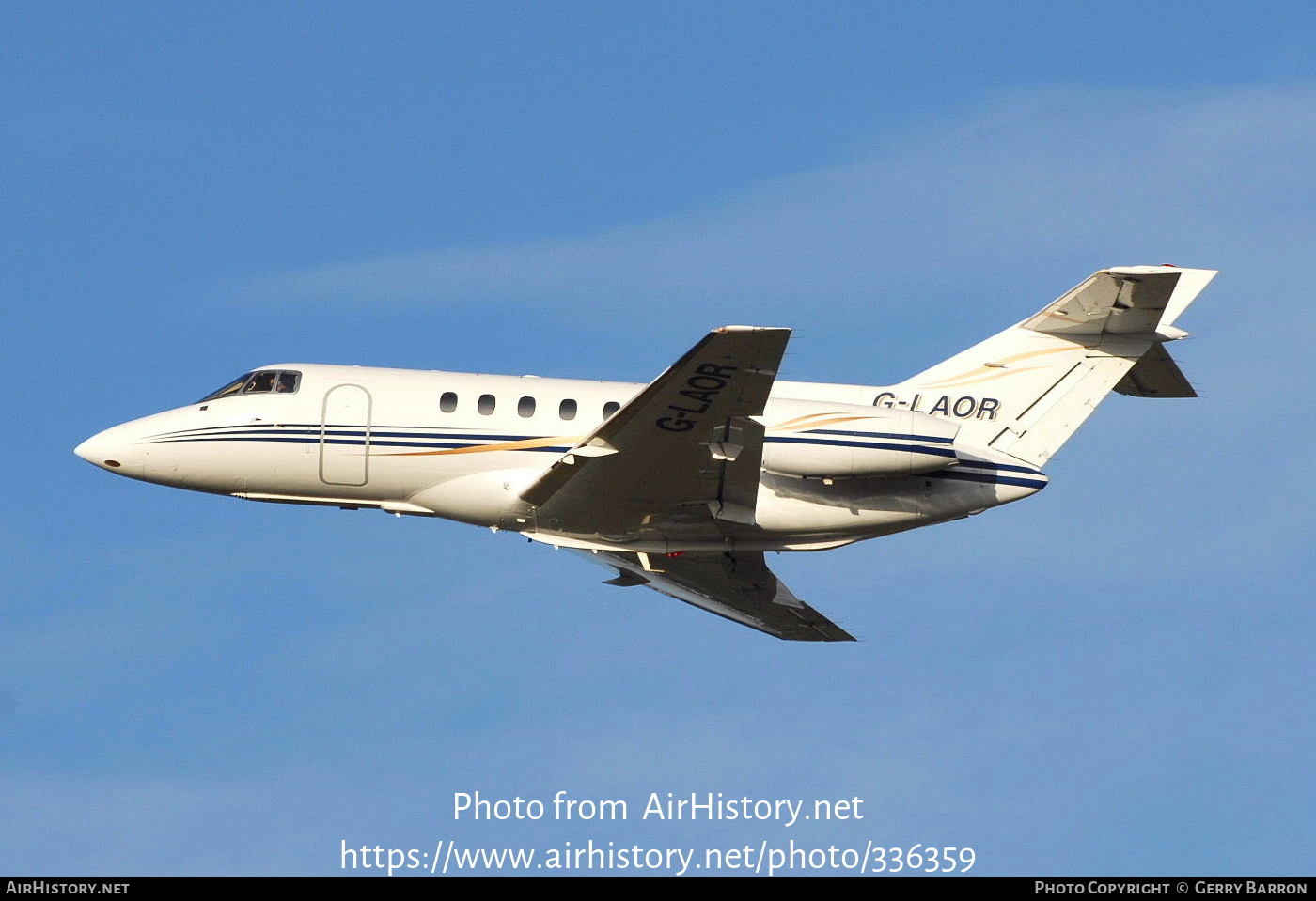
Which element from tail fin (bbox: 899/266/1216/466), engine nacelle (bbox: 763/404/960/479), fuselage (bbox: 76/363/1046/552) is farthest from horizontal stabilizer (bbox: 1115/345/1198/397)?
engine nacelle (bbox: 763/404/960/479)

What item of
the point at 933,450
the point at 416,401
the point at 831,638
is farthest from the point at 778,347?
the point at 831,638

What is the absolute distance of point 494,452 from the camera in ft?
95.1

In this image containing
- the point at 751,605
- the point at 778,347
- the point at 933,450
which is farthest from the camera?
the point at 751,605

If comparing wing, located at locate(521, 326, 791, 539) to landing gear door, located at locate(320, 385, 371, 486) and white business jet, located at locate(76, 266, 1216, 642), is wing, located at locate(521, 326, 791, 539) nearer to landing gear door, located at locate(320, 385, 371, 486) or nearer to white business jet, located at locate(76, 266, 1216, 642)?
white business jet, located at locate(76, 266, 1216, 642)

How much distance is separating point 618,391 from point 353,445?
14.8 feet

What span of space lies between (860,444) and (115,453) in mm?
13043

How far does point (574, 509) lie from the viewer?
27.9 metres

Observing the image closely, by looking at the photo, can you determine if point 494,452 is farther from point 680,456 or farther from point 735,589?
point 735,589

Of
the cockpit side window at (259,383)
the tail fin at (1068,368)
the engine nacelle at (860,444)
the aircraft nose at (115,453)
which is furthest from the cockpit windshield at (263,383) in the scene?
the tail fin at (1068,368)

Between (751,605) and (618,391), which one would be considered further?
(751,605)

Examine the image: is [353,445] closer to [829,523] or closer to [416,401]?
[416,401]

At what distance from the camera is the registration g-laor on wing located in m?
24.8

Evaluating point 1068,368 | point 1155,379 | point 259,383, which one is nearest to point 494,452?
point 259,383

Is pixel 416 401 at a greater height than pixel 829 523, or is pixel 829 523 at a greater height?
pixel 416 401
